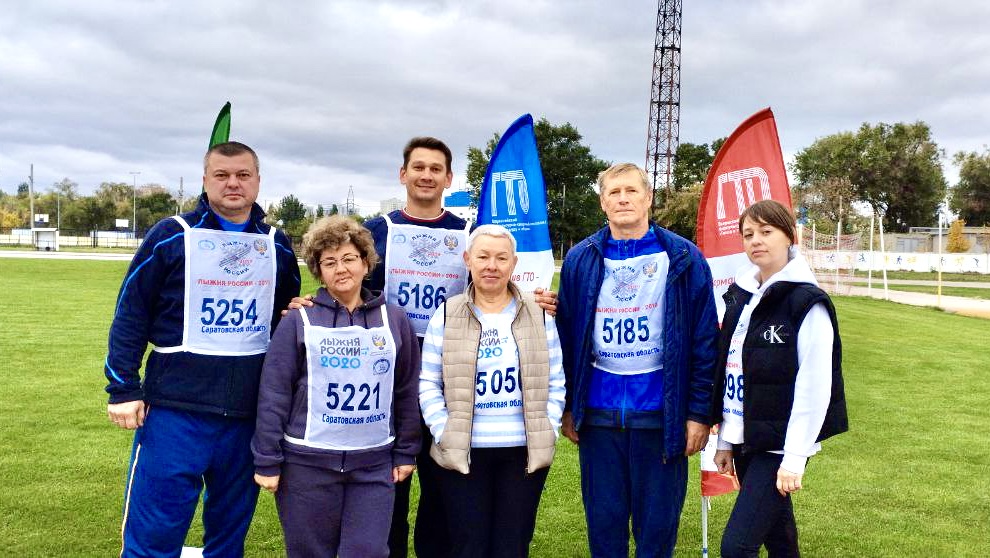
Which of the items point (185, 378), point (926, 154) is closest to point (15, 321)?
point (185, 378)

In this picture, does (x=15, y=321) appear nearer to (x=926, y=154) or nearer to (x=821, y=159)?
Result: (x=821, y=159)

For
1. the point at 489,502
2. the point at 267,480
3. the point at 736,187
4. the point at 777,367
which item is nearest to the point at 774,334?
the point at 777,367

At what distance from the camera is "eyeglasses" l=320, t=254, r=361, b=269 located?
3.12m

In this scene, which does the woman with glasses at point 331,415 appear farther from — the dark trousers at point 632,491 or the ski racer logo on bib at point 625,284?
the ski racer logo on bib at point 625,284

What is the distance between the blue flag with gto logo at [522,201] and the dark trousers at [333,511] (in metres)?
1.98

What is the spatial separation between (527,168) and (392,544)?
7.94 ft

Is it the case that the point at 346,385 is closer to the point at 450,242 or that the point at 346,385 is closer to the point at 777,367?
the point at 450,242

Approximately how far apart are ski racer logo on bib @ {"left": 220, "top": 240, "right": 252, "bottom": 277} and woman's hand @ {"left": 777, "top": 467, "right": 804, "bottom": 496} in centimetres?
250

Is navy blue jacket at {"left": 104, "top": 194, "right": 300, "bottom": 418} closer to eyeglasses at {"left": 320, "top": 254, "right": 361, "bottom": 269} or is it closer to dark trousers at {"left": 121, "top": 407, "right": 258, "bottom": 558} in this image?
dark trousers at {"left": 121, "top": 407, "right": 258, "bottom": 558}

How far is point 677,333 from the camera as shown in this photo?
3.17 m

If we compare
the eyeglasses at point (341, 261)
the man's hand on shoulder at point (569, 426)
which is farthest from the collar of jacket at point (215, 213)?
the man's hand on shoulder at point (569, 426)

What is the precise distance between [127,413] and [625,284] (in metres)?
2.28

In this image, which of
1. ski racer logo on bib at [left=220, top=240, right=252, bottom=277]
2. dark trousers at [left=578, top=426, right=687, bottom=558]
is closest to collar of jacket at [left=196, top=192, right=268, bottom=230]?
ski racer logo on bib at [left=220, top=240, right=252, bottom=277]

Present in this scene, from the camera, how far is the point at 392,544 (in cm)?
372
